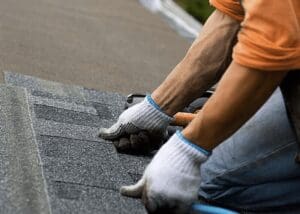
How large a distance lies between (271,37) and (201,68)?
464 mm

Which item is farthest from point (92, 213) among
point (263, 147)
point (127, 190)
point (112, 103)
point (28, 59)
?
point (28, 59)

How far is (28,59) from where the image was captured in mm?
3020

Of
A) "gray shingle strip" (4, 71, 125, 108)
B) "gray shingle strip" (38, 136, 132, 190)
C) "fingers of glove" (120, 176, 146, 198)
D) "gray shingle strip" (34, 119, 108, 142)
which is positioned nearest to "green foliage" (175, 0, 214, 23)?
"gray shingle strip" (4, 71, 125, 108)

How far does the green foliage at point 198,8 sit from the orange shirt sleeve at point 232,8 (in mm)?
4245

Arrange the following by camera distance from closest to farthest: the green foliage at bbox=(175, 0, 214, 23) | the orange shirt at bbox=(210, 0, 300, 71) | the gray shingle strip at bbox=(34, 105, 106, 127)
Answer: the orange shirt at bbox=(210, 0, 300, 71) → the gray shingle strip at bbox=(34, 105, 106, 127) → the green foliage at bbox=(175, 0, 214, 23)

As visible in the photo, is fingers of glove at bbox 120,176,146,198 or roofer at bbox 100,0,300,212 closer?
roofer at bbox 100,0,300,212

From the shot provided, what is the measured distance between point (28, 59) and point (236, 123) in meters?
1.74

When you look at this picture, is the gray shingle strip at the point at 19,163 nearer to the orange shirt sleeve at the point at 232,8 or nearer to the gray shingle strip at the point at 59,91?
the gray shingle strip at the point at 59,91

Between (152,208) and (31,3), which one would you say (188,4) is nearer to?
(31,3)

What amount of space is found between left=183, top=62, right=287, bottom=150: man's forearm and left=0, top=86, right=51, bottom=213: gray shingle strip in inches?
15.3

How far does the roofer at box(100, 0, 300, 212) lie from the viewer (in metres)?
1.42

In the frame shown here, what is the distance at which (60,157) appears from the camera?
1.73m

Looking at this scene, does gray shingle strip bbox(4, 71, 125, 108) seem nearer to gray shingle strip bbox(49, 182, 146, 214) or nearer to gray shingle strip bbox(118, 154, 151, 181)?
gray shingle strip bbox(118, 154, 151, 181)

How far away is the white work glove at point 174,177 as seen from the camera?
1509 millimetres
